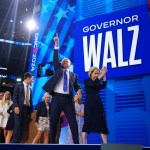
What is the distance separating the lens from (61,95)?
3.33m

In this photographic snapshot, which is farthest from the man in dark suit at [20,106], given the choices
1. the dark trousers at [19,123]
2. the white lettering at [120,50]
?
the white lettering at [120,50]

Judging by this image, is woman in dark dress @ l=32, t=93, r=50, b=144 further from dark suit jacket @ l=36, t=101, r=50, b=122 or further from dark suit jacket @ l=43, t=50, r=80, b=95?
dark suit jacket @ l=43, t=50, r=80, b=95

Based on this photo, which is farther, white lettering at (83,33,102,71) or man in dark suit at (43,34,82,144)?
white lettering at (83,33,102,71)

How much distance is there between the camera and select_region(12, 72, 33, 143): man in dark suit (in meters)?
4.17

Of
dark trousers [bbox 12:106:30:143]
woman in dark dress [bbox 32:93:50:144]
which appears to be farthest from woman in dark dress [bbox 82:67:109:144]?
woman in dark dress [bbox 32:93:50:144]

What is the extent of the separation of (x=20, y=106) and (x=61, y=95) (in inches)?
50.7

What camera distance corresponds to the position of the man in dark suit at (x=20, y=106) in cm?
417

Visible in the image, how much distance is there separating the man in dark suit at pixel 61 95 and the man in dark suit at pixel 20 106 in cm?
108

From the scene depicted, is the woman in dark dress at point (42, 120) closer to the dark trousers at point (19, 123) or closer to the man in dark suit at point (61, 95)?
Result: the dark trousers at point (19, 123)

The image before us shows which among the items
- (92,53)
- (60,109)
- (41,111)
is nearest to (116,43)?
(92,53)

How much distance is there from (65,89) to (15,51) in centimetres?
1162

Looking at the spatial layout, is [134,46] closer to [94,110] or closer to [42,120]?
[94,110]

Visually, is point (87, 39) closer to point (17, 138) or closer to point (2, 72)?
point (17, 138)

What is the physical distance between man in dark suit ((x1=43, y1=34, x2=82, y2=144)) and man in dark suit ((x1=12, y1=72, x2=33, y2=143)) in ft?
3.54
